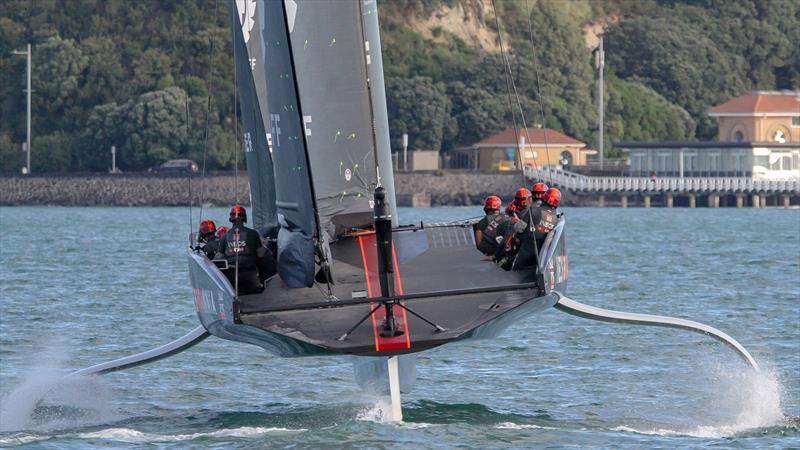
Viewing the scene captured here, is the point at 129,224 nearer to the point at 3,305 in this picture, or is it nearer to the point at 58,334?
the point at 3,305

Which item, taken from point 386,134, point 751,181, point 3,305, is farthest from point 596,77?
point 386,134

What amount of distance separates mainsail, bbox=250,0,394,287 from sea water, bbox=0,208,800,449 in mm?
1928

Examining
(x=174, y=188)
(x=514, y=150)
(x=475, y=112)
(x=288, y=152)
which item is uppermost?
(x=288, y=152)

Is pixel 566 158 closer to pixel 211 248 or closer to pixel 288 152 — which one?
pixel 211 248

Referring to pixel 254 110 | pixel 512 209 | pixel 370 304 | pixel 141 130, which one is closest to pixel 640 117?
pixel 141 130

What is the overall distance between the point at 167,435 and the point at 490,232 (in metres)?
3.98

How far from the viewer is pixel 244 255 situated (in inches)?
685

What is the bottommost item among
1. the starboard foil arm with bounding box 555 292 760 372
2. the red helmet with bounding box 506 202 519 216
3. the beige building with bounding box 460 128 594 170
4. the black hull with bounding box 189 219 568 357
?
the beige building with bounding box 460 128 594 170

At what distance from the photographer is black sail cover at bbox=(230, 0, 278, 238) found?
20.5m

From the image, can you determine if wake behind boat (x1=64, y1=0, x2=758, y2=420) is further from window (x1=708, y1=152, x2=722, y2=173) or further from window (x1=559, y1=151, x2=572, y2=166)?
window (x1=559, y1=151, x2=572, y2=166)

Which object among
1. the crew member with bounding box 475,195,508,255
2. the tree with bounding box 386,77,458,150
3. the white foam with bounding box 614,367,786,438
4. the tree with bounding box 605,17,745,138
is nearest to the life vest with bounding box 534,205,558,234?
the crew member with bounding box 475,195,508,255

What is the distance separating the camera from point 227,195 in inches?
4318

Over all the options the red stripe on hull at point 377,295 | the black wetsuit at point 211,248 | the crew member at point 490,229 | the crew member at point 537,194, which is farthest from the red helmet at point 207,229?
the crew member at point 537,194

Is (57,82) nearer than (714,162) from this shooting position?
No
